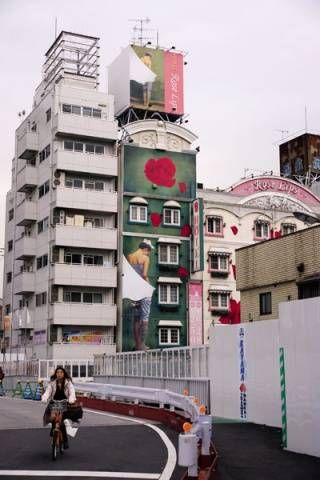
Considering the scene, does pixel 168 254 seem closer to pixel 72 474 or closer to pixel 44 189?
pixel 44 189

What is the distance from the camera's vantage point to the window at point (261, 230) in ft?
212

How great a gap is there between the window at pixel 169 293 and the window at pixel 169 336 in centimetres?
224

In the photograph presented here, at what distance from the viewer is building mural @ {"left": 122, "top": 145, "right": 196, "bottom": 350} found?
57594 millimetres

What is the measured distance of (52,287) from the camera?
5684 centimetres

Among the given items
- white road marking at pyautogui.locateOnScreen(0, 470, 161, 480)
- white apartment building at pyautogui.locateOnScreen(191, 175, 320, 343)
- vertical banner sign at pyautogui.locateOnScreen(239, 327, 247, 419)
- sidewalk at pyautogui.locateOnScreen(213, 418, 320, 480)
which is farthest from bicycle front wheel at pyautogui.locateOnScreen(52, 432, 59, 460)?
white apartment building at pyautogui.locateOnScreen(191, 175, 320, 343)

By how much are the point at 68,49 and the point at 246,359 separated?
1959 inches

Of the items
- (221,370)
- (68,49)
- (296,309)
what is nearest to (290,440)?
(296,309)

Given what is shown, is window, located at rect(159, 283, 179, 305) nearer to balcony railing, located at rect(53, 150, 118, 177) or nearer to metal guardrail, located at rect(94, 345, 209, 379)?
balcony railing, located at rect(53, 150, 118, 177)

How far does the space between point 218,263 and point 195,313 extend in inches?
204

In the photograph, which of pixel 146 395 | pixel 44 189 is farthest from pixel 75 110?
pixel 146 395

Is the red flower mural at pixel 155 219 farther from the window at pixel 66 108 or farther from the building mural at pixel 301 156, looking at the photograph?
the building mural at pixel 301 156

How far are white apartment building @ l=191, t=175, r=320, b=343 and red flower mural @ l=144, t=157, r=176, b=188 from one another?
11.7ft

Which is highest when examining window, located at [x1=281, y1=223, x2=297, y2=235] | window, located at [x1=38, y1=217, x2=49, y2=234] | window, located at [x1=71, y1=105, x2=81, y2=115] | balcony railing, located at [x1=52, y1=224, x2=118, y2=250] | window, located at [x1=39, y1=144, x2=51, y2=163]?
window, located at [x1=71, y1=105, x2=81, y2=115]

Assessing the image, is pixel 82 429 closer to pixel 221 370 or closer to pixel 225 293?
pixel 221 370
